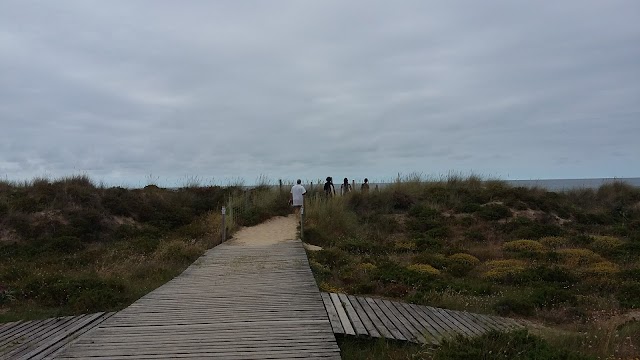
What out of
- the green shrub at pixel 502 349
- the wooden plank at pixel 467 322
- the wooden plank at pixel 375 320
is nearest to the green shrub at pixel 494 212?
the wooden plank at pixel 467 322

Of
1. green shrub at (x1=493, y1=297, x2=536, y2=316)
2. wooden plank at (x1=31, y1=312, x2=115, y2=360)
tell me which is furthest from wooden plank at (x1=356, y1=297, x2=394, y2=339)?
wooden plank at (x1=31, y1=312, x2=115, y2=360)

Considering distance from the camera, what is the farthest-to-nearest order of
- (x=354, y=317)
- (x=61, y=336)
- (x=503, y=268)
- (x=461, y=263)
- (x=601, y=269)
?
(x=461, y=263) → (x=503, y=268) → (x=601, y=269) → (x=354, y=317) → (x=61, y=336)

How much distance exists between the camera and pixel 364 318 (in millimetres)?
7602

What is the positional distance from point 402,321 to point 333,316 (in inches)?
43.0

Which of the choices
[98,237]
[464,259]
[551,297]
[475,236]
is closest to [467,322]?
[551,297]

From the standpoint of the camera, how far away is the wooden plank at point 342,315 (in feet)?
22.1

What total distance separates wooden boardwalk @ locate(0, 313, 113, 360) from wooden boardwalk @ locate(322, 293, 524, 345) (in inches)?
142

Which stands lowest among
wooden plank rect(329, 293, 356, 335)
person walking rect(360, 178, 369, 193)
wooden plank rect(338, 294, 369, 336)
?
wooden plank rect(338, 294, 369, 336)

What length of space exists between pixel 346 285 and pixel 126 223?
12746 mm

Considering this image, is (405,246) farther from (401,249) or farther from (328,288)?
(328,288)

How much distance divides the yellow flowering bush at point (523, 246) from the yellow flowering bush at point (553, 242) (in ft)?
2.34

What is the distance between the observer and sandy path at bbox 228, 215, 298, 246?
16.0m

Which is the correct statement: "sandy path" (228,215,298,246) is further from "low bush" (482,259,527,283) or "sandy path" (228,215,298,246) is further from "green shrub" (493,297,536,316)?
"green shrub" (493,297,536,316)

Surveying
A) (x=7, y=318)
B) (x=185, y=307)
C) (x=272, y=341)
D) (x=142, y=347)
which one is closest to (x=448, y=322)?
(x=272, y=341)
